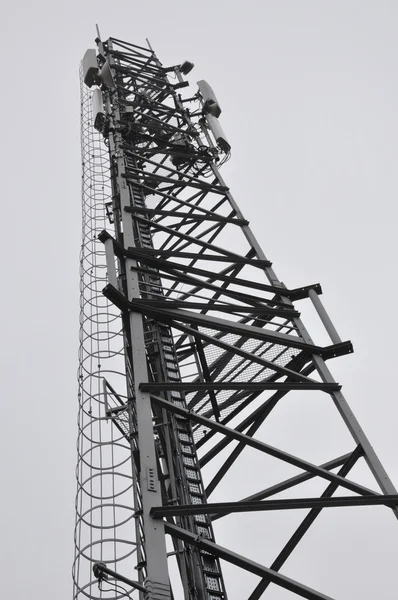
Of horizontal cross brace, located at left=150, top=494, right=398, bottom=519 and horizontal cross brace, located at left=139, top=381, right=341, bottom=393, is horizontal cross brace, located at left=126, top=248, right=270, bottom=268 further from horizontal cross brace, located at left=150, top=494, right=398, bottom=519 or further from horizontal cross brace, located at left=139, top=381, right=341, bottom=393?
horizontal cross brace, located at left=150, top=494, right=398, bottom=519

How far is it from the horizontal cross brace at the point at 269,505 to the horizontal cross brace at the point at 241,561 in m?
0.13

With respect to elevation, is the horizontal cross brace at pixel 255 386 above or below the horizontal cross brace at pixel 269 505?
above

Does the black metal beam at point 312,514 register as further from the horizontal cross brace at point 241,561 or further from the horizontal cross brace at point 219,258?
the horizontal cross brace at point 219,258

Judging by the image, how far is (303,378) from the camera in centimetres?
738

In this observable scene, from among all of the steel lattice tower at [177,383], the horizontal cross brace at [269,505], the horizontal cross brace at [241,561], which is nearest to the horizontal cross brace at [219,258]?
the steel lattice tower at [177,383]

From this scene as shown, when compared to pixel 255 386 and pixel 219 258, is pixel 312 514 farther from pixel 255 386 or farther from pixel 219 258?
pixel 219 258

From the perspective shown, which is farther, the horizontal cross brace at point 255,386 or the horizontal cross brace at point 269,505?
the horizontal cross brace at point 255,386

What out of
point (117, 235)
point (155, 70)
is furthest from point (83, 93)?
point (117, 235)

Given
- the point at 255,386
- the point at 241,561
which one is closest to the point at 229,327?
the point at 255,386

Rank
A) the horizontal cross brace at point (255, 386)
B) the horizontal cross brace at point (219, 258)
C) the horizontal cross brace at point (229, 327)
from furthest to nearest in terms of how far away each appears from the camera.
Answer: the horizontal cross brace at point (219, 258)
the horizontal cross brace at point (229, 327)
the horizontal cross brace at point (255, 386)

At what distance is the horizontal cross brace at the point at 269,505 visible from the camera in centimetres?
525

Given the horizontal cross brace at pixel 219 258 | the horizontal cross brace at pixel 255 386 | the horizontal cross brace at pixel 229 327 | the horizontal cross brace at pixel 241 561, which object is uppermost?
the horizontal cross brace at pixel 219 258

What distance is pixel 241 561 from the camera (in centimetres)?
537

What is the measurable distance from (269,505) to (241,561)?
20.4 inches
